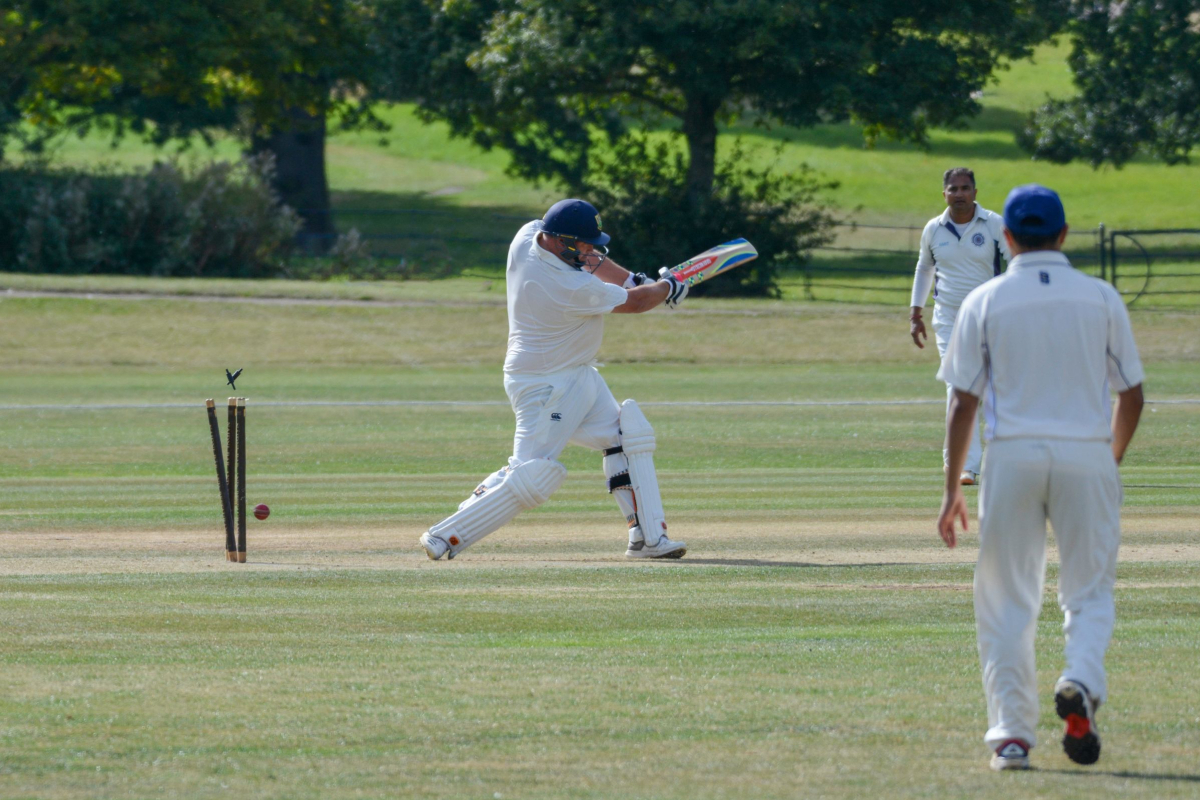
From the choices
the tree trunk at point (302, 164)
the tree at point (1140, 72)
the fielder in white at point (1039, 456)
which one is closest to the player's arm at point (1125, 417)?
the fielder in white at point (1039, 456)

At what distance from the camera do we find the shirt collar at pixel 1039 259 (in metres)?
5.02

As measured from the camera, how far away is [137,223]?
38.7 m

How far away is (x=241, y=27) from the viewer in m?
41.7

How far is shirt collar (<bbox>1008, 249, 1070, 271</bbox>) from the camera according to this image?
502 cm

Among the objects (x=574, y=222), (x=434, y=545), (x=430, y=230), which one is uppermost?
(x=574, y=222)

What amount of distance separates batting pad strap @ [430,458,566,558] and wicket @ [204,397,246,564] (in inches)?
43.8

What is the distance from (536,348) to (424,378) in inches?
692

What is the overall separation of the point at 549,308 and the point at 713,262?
1288mm

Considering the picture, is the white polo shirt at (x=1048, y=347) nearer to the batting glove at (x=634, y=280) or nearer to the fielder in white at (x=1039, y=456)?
the fielder in white at (x=1039, y=456)

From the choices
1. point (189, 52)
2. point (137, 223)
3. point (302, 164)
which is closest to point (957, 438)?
point (137, 223)

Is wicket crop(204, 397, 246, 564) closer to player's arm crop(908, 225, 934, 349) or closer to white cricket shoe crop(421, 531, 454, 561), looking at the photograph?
white cricket shoe crop(421, 531, 454, 561)

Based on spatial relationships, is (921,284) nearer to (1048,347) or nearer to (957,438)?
(957,438)

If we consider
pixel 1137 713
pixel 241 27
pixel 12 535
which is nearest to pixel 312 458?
pixel 12 535

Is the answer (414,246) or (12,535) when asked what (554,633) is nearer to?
(12,535)
